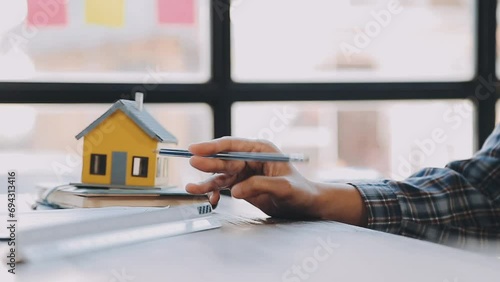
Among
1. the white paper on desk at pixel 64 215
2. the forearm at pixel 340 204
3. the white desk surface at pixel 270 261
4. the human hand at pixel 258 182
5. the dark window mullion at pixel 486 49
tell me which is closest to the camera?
the white desk surface at pixel 270 261

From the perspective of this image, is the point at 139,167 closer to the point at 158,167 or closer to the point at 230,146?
the point at 158,167

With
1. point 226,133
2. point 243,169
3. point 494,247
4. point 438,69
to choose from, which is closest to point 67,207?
point 243,169

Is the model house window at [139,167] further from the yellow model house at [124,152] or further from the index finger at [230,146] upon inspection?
the index finger at [230,146]

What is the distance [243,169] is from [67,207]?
10.4 inches

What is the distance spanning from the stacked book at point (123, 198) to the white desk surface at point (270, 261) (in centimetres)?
15

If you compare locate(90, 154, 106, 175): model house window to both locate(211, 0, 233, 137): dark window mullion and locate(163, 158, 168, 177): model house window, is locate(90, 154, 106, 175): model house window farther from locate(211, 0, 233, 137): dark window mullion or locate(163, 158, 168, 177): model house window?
locate(211, 0, 233, 137): dark window mullion

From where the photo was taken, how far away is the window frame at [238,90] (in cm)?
167

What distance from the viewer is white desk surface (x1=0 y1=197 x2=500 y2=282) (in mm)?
524

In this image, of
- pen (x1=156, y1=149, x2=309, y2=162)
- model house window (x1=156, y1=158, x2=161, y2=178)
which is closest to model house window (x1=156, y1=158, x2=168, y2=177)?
model house window (x1=156, y1=158, x2=161, y2=178)

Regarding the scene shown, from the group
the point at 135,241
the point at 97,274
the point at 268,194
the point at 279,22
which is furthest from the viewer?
the point at 279,22

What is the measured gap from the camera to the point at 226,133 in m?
1.76

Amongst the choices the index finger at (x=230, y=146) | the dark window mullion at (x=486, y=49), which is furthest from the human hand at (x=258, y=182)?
the dark window mullion at (x=486, y=49)

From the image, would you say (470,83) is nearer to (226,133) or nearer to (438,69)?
(438,69)

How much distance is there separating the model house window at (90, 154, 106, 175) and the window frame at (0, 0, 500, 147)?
76cm
